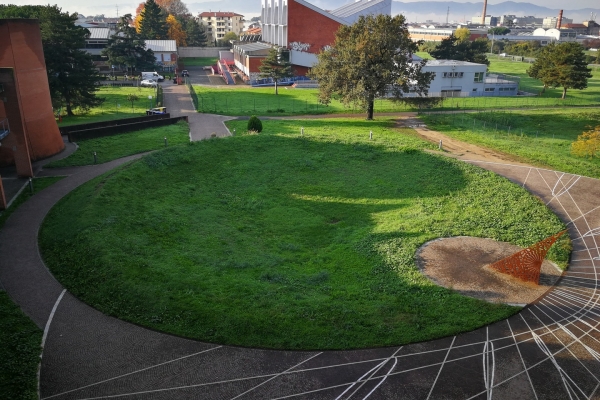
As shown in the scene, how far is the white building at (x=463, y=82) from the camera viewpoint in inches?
2272

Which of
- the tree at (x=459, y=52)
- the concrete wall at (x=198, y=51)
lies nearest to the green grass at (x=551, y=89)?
the tree at (x=459, y=52)

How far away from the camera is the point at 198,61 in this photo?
317 feet

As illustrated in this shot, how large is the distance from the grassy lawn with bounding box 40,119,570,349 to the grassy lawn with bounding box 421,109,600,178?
23.3 feet

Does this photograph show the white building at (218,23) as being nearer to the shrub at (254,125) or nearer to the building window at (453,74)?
the building window at (453,74)

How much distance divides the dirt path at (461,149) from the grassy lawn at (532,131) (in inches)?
34.9

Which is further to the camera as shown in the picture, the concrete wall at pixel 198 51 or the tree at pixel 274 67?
the concrete wall at pixel 198 51

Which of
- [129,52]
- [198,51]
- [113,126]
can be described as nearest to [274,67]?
[129,52]

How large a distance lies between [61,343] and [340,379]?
24.6ft

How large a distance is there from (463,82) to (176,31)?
62984 millimetres

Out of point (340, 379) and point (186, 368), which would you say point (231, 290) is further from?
point (340, 379)

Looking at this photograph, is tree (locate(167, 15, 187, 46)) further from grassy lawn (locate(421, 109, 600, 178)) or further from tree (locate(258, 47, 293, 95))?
grassy lawn (locate(421, 109, 600, 178))

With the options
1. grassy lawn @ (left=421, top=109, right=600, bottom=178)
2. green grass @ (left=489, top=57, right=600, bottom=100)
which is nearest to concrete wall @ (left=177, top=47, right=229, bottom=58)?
green grass @ (left=489, top=57, right=600, bottom=100)

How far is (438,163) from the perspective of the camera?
92.5 ft

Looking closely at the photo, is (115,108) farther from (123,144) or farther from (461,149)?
(461,149)
